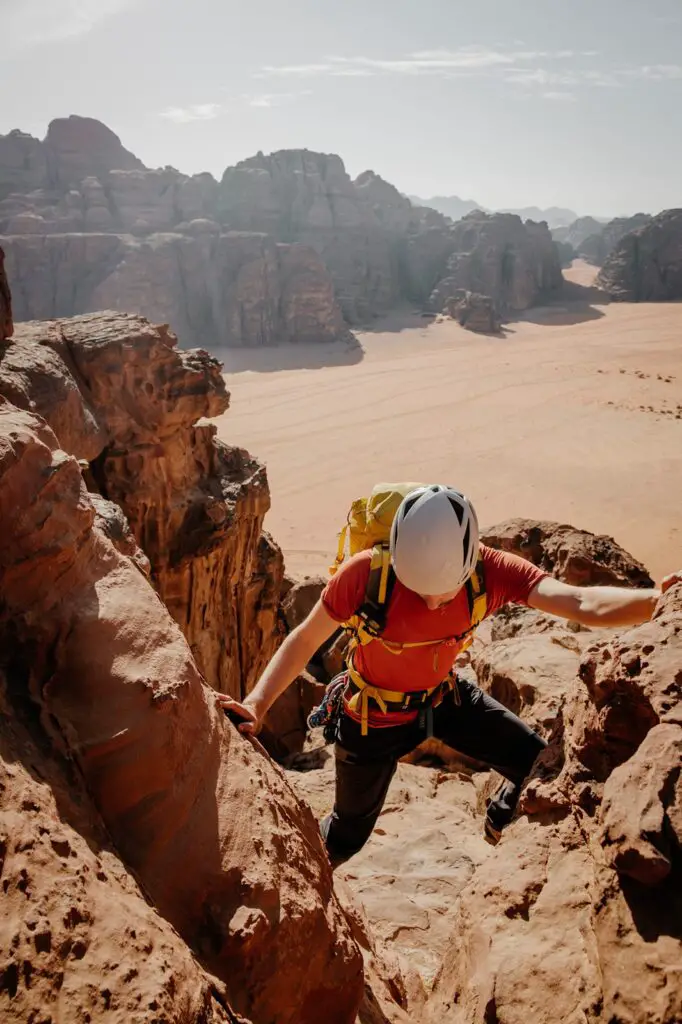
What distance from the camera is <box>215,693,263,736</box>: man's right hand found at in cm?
267

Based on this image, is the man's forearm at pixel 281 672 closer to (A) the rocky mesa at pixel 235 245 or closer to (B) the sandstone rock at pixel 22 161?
(A) the rocky mesa at pixel 235 245

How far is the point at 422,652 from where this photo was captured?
10.2 ft

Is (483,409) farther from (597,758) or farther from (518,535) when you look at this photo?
(597,758)

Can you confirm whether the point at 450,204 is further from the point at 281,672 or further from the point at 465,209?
the point at 281,672

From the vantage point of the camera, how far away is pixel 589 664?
102 inches

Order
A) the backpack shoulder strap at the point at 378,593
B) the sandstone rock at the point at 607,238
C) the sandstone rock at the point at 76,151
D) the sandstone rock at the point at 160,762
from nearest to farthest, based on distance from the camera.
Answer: the sandstone rock at the point at 160,762
the backpack shoulder strap at the point at 378,593
the sandstone rock at the point at 76,151
the sandstone rock at the point at 607,238

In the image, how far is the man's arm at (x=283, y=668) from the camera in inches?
107

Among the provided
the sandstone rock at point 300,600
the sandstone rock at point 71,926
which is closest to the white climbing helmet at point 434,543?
the sandstone rock at point 71,926

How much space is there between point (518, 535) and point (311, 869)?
6653 millimetres

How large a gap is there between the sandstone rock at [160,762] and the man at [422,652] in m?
0.44

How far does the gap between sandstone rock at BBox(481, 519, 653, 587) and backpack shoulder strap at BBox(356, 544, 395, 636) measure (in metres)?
4.85

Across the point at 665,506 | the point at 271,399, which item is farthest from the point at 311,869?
the point at 271,399

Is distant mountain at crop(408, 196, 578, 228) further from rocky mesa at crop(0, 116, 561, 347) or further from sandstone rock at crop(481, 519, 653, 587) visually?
sandstone rock at crop(481, 519, 653, 587)

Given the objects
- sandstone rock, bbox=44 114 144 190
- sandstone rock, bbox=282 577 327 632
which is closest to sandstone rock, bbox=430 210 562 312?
sandstone rock, bbox=44 114 144 190
